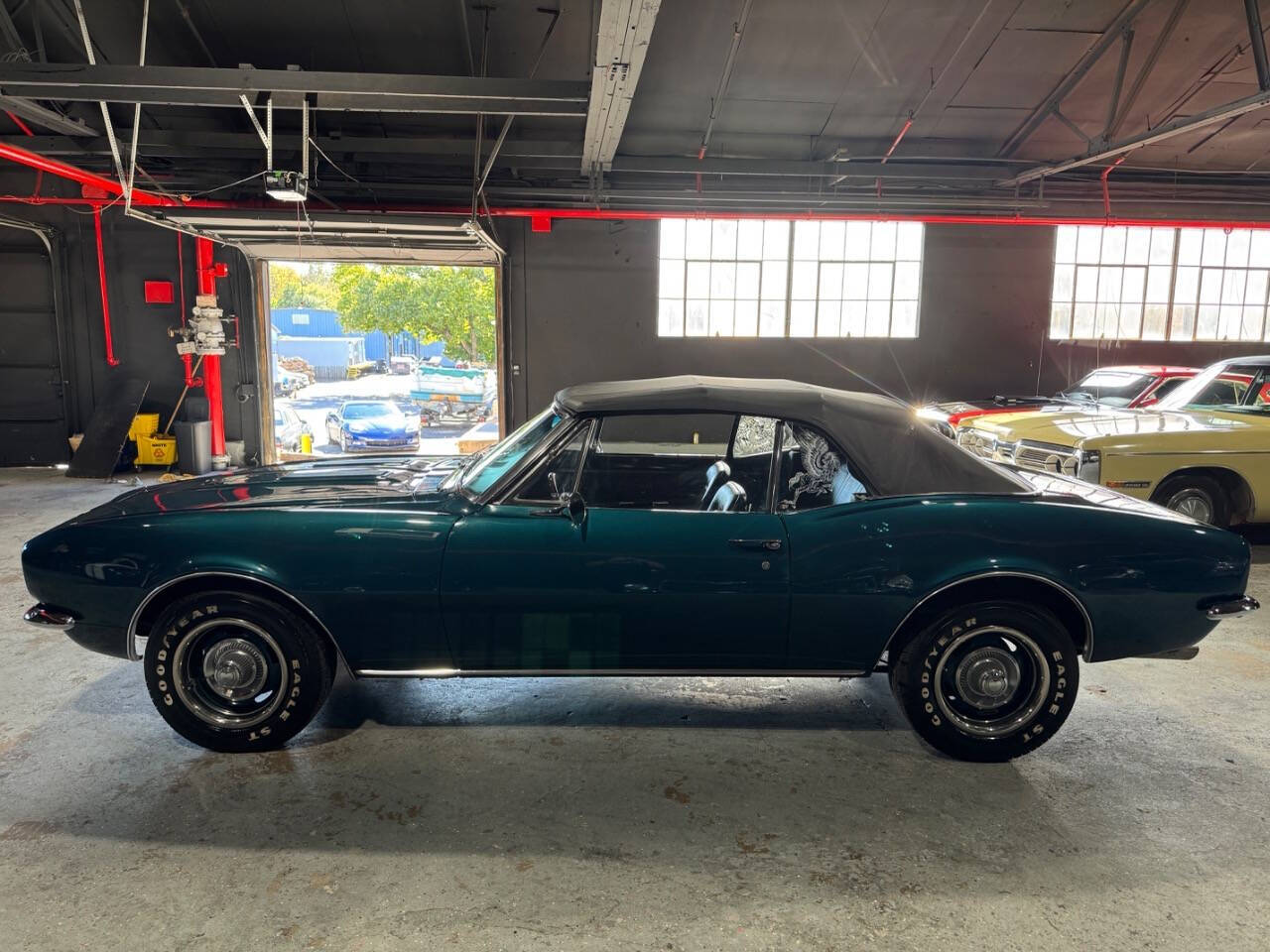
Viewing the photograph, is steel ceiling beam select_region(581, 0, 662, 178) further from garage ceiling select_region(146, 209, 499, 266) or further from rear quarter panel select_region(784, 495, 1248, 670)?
rear quarter panel select_region(784, 495, 1248, 670)

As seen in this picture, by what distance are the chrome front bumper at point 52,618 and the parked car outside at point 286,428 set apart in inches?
371

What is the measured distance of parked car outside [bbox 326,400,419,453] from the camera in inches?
500

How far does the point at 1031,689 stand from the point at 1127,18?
8383 millimetres

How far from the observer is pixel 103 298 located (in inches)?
436

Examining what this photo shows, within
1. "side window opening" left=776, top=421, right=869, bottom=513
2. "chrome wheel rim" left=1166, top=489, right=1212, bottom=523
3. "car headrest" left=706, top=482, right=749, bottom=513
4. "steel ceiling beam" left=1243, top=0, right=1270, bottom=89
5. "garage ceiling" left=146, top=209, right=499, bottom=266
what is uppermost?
"steel ceiling beam" left=1243, top=0, right=1270, bottom=89

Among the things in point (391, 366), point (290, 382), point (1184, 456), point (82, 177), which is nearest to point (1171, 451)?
point (1184, 456)

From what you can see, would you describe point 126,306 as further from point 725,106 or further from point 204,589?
point 204,589

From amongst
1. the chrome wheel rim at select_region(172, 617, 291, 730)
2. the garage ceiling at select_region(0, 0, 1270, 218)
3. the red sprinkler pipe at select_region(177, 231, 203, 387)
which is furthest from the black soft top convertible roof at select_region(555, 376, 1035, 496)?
the red sprinkler pipe at select_region(177, 231, 203, 387)

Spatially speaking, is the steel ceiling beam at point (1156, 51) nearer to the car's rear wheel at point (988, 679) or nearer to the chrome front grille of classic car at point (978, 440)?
the chrome front grille of classic car at point (978, 440)

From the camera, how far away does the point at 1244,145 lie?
11.0m

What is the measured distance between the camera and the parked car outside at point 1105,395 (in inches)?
364

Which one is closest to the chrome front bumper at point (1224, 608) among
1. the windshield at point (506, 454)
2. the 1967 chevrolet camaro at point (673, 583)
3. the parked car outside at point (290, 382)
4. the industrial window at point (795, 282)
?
the 1967 chevrolet camaro at point (673, 583)

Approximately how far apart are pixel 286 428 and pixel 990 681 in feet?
39.1

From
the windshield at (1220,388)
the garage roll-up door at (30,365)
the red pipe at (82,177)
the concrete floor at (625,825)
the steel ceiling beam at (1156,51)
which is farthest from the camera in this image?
the garage roll-up door at (30,365)
